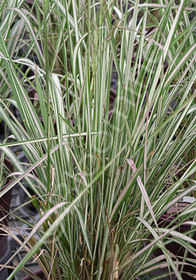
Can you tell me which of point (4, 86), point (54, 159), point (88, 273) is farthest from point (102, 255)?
point (4, 86)

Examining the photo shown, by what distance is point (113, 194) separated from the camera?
22.3 inches

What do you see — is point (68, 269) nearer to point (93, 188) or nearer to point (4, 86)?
point (93, 188)

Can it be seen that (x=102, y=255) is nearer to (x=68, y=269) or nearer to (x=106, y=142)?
(x=68, y=269)

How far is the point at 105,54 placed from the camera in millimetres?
582

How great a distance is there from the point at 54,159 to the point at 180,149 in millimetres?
215

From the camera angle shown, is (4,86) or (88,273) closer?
(88,273)

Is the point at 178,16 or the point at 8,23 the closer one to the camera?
the point at 178,16

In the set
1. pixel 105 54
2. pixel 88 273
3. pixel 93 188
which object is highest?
pixel 105 54

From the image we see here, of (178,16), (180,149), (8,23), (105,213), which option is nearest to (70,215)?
(105,213)

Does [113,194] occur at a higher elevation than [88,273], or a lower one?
higher

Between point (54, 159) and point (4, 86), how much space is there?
0.36 m

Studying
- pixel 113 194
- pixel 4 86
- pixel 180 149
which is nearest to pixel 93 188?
pixel 113 194

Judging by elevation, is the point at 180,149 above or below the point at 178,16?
below

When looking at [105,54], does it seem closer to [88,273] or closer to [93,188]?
[93,188]
